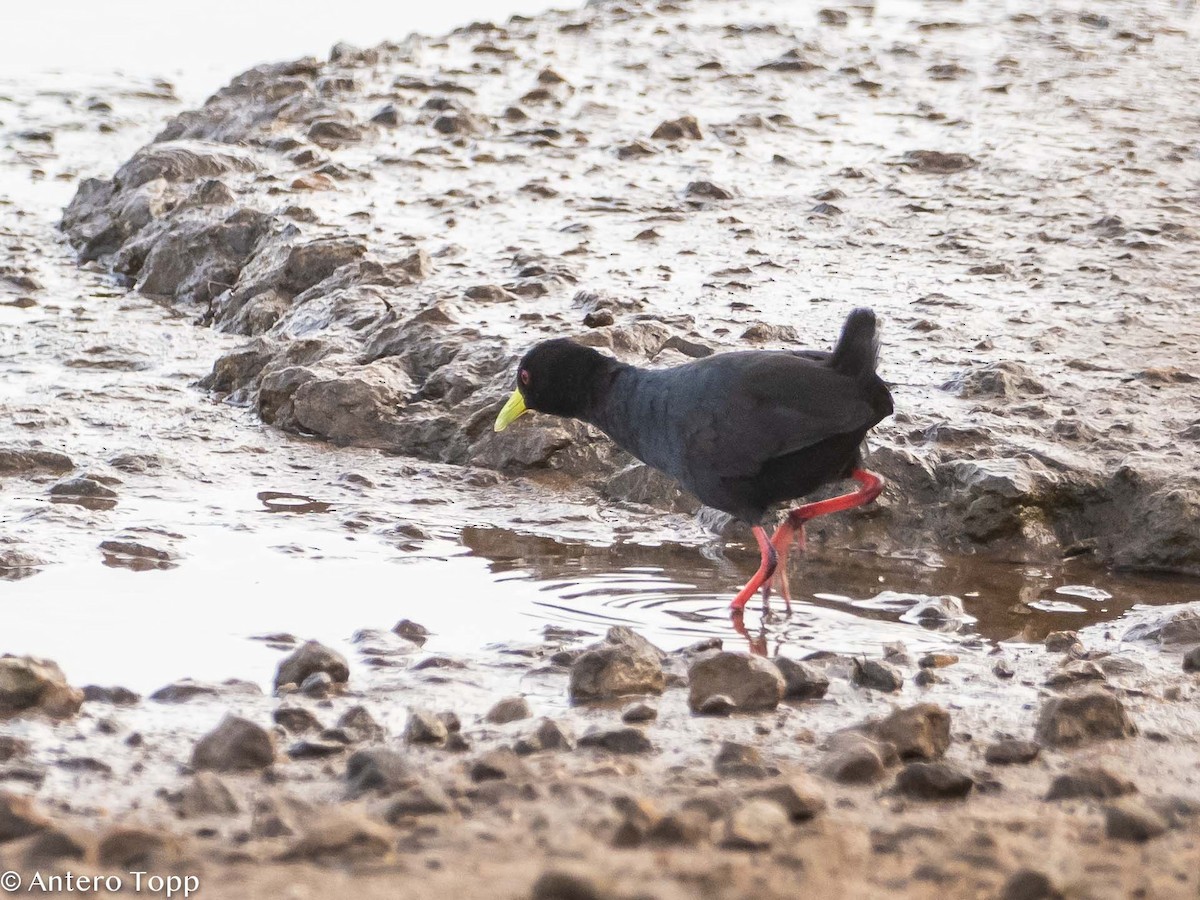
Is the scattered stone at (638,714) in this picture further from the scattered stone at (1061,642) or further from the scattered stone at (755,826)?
the scattered stone at (1061,642)

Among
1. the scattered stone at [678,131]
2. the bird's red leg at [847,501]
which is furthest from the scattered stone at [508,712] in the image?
the scattered stone at [678,131]

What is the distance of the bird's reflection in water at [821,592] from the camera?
4.85 metres

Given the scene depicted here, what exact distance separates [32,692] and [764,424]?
2.37 m

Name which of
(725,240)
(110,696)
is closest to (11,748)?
(110,696)

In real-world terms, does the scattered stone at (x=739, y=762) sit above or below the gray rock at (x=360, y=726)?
above

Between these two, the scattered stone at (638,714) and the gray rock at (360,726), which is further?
the scattered stone at (638,714)

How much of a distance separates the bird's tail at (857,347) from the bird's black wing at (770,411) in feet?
0.13

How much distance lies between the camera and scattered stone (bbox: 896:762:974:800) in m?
3.32

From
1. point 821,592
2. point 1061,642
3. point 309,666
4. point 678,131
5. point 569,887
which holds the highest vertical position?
point 678,131

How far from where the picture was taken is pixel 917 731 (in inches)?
142

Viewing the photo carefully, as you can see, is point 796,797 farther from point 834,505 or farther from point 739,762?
point 834,505

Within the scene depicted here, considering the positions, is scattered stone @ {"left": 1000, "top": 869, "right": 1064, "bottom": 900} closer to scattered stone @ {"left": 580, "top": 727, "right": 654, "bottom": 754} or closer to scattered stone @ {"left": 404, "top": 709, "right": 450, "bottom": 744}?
scattered stone @ {"left": 580, "top": 727, "right": 654, "bottom": 754}

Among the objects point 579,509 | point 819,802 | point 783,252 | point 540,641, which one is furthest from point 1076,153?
point 819,802

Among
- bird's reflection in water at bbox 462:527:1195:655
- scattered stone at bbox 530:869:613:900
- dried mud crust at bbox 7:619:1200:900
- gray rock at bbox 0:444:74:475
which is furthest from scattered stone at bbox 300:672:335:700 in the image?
gray rock at bbox 0:444:74:475
